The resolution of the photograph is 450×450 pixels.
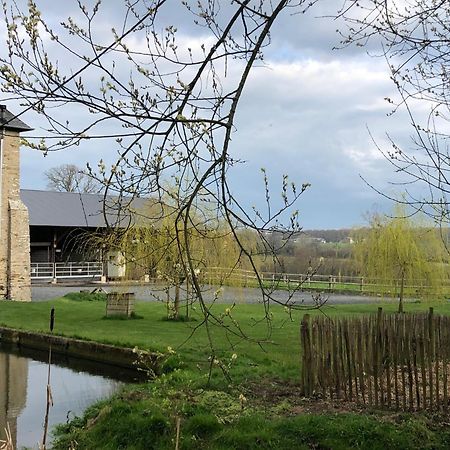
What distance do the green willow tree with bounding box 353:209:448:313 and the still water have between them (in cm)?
1395

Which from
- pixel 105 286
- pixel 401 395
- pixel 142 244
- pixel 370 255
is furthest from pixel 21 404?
pixel 105 286

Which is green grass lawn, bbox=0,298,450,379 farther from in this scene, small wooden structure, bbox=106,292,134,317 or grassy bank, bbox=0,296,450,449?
small wooden structure, bbox=106,292,134,317

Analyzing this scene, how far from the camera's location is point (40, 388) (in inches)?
453

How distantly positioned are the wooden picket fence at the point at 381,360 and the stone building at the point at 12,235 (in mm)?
20390

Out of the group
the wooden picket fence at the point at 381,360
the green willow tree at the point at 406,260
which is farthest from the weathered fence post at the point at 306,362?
the green willow tree at the point at 406,260

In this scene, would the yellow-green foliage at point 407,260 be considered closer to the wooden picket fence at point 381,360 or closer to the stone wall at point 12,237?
the stone wall at point 12,237

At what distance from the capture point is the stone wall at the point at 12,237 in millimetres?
26562

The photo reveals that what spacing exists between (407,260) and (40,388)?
16.0 meters

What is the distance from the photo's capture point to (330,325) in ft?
28.6

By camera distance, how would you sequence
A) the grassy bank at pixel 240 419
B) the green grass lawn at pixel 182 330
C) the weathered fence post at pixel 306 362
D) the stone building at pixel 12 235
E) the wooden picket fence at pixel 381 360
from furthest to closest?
the stone building at pixel 12 235 < the green grass lawn at pixel 182 330 < the weathered fence post at pixel 306 362 < the wooden picket fence at pixel 381 360 < the grassy bank at pixel 240 419

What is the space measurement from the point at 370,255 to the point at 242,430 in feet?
60.5

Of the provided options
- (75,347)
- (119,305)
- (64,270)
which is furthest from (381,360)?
(64,270)

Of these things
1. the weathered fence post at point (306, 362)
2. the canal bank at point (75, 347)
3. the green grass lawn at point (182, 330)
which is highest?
the weathered fence post at point (306, 362)

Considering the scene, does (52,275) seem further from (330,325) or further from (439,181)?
(439,181)
